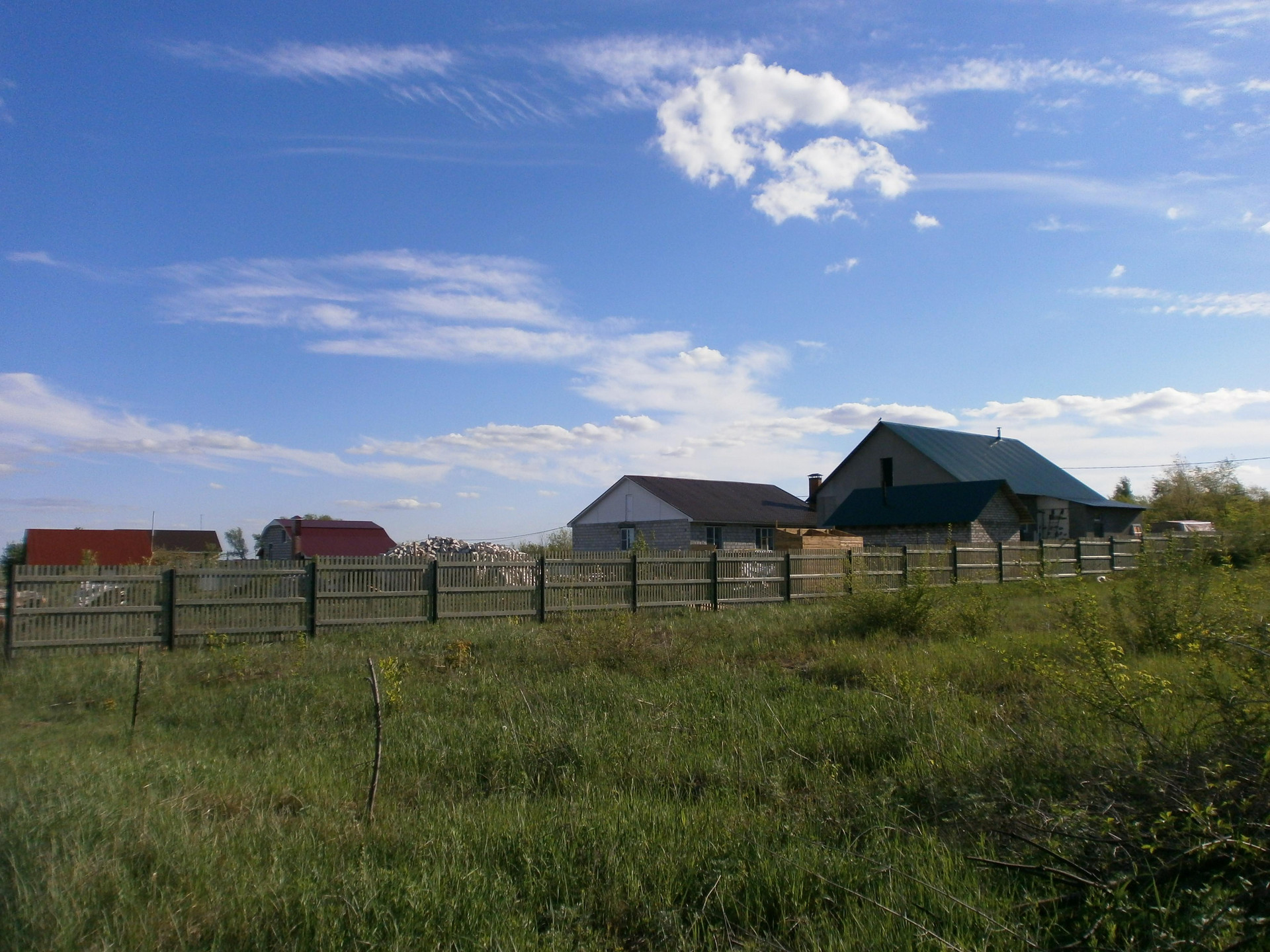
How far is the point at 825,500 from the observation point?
48.1 meters

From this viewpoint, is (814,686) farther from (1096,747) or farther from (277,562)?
(277,562)

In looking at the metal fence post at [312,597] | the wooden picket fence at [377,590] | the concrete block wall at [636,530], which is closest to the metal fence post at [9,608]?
the wooden picket fence at [377,590]

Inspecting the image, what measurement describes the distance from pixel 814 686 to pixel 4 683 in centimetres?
998

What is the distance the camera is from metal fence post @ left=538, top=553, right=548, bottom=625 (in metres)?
16.8

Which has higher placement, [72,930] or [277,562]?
[277,562]

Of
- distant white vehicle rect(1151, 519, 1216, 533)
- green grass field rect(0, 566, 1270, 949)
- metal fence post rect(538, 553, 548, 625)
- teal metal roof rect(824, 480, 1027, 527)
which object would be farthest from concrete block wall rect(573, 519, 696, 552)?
green grass field rect(0, 566, 1270, 949)

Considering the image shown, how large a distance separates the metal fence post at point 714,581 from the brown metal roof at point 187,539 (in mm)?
49311

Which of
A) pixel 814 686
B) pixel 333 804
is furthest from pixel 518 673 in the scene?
pixel 333 804

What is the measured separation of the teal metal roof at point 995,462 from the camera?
4212 cm

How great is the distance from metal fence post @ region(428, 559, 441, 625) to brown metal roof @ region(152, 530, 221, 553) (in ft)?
160

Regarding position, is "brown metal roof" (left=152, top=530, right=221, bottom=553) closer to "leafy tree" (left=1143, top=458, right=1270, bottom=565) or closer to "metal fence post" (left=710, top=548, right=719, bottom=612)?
"metal fence post" (left=710, top=548, right=719, bottom=612)

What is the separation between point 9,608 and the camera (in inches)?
476

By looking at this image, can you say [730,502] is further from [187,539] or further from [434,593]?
[187,539]

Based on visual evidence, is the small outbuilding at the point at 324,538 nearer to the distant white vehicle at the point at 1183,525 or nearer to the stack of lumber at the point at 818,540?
the stack of lumber at the point at 818,540
